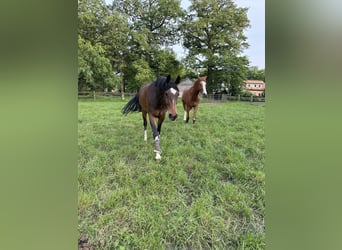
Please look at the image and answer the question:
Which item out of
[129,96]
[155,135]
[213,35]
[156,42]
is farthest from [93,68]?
[213,35]

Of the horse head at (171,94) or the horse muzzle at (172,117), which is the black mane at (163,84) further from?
the horse muzzle at (172,117)

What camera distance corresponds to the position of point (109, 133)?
1.71 metres

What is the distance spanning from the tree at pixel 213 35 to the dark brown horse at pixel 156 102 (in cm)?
22

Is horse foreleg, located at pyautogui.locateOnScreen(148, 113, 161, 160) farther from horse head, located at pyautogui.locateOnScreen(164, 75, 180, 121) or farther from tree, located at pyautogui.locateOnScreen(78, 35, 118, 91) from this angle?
tree, located at pyautogui.locateOnScreen(78, 35, 118, 91)

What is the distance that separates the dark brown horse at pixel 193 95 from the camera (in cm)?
168

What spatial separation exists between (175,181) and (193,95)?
0.59 metres

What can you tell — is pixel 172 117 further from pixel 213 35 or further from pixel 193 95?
pixel 213 35

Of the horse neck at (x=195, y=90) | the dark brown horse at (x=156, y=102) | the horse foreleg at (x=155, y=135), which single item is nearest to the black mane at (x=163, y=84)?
the dark brown horse at (x=156, y=102)

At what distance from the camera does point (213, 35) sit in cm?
164

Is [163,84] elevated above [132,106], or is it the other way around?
[163,84]
